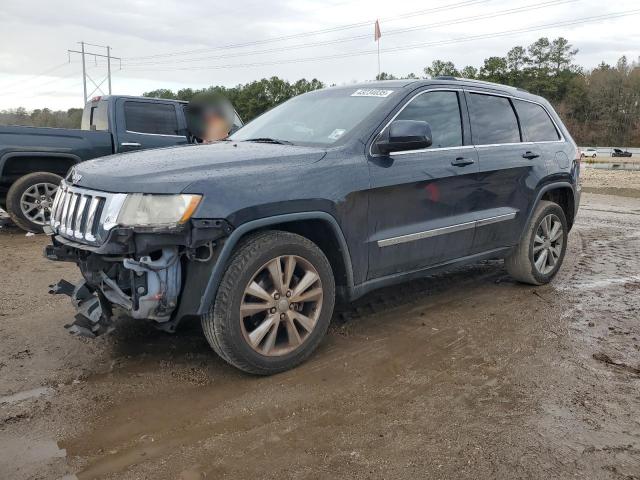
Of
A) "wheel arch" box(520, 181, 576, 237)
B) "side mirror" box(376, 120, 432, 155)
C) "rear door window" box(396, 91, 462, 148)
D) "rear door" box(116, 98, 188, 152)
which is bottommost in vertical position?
"wheel arch" box(520, 181, 576, 237)

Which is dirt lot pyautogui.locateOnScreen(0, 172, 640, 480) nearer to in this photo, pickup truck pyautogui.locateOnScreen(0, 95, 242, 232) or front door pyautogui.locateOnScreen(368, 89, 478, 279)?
front door pyautogui.locateOnScreen(368, 89, 478, 279)

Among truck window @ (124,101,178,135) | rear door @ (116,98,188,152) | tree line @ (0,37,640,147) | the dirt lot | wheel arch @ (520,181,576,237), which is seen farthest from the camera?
tree line @ (0,37,640,147)

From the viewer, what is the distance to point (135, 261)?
9.83 feet

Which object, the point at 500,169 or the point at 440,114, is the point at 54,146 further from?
the point at 500,169

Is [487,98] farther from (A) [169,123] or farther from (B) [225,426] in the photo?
(A) [169,123]

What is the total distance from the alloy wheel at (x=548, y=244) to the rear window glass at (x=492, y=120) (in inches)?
37.0

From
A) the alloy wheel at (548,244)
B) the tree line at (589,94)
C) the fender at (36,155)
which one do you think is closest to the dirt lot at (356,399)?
the alloy wheel at (548,244)

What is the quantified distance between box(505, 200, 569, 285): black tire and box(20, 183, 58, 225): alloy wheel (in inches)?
247

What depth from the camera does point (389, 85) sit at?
14.3 feet

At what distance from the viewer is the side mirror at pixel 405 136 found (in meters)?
3.70

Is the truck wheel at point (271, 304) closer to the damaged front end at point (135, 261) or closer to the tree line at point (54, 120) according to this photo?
the damaged front end at point (135, 261)

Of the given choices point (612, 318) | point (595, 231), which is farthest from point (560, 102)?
point (612, 318)

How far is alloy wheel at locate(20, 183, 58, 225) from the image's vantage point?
25.5 feet

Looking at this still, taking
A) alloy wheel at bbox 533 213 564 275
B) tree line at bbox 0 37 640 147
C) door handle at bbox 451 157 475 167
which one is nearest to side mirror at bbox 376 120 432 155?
door handle at bbox 451 157 475 167
